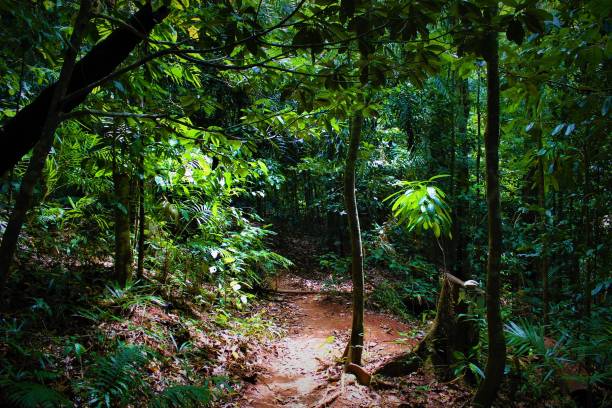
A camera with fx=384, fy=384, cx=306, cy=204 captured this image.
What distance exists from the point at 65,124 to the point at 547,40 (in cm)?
481

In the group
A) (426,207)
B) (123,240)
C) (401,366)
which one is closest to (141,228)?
(123,240)

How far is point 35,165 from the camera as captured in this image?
1789 mm

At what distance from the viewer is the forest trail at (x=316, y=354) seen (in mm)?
4289

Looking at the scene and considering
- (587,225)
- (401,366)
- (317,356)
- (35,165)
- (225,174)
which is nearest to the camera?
(35,165)

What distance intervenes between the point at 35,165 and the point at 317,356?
189 inches

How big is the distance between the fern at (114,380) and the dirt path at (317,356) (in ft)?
4.52

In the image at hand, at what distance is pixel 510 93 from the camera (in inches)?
133

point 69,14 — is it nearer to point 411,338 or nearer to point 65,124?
point 65,124

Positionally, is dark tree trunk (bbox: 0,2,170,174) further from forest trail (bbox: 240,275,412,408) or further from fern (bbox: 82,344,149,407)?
forest trail (bbox: 240,275,412,408)

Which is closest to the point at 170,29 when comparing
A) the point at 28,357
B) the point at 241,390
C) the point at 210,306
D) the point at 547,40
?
the point at 28,357

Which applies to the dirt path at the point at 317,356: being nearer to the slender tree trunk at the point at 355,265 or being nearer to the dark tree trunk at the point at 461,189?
the slender tree trunk at the point at 355,265

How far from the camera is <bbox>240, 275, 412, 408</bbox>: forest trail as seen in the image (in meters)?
4.29

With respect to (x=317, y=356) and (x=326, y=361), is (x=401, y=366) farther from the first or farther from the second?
(x=317, y=356)

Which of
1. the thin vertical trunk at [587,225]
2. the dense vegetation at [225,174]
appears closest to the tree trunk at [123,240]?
the dense vegetation at [225,174]
